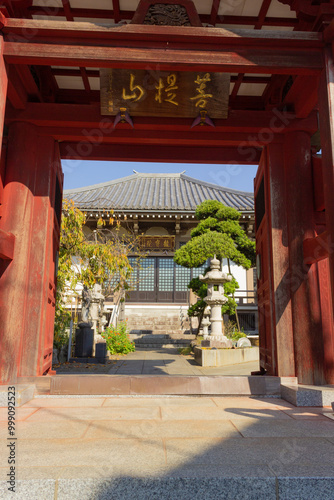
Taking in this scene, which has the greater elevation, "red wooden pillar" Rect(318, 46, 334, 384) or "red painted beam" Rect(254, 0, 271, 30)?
"red painted beam" Rect(254, 0, 271, 30)

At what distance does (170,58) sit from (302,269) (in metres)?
2.54

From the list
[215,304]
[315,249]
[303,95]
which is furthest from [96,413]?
[215,304]

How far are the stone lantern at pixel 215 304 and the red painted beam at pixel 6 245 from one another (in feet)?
22.7

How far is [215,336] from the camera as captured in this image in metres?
10.1

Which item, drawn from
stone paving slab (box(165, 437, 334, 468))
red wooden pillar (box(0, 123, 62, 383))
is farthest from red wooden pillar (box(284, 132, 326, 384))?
red wooden pillar (box(0, 123, 62, 383))

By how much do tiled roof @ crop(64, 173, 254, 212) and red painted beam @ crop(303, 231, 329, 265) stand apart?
14430 mm

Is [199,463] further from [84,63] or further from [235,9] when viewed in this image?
[235,9]

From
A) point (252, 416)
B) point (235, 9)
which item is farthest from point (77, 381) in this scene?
point (235, 9)

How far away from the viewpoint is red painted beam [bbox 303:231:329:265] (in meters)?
3.76

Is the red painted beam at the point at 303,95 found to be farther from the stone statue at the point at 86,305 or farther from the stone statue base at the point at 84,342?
the stone statue at the point at 86,305

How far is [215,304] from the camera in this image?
10.3m

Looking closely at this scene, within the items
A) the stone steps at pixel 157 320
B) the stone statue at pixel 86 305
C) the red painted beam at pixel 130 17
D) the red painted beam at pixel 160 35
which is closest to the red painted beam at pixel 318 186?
the red painted beam at pixel 160 35

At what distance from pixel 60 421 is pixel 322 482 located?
1.88m

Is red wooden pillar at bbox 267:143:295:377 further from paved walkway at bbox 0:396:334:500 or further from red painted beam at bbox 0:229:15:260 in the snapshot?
red painted beam at bbox 0:229:15:260
